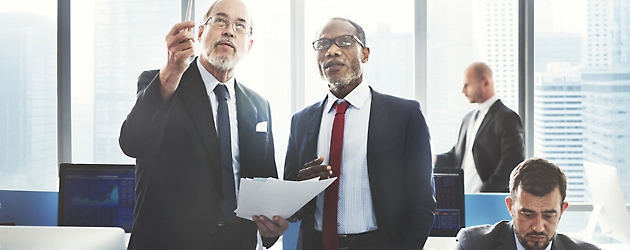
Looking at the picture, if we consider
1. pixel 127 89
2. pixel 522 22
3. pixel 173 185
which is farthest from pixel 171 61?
pixel 522 22

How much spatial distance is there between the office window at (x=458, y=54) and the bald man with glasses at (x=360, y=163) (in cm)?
203

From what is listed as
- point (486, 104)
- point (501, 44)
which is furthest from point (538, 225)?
point (501, 44)

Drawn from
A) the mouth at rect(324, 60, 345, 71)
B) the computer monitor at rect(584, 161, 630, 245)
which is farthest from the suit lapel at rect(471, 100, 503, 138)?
the mouth at rect(324, 60, 345, 71)

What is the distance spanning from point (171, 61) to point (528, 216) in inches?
59.2

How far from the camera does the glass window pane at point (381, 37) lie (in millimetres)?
3996

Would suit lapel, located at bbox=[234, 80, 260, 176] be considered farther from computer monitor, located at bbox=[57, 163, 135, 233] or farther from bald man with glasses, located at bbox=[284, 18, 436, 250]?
computer monitor, located at bbox=[57, 163, 135, 233]

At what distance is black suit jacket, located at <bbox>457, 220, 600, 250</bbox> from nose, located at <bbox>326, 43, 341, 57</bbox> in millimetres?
957

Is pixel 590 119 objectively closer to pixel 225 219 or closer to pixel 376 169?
pixel 376 169

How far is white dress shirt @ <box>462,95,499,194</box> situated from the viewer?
374cm

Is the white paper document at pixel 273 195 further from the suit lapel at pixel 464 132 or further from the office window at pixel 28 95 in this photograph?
the office window at pixel 28 95

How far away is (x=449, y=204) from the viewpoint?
2840mm

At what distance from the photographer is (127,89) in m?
4.09

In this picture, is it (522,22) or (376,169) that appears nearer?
(376,169)

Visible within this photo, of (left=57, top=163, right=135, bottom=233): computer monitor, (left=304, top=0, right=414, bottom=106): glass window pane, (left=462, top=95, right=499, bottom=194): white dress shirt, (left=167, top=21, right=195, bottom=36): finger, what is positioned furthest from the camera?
(left=304, top=0, right=414, bottom=106): glass window pane
